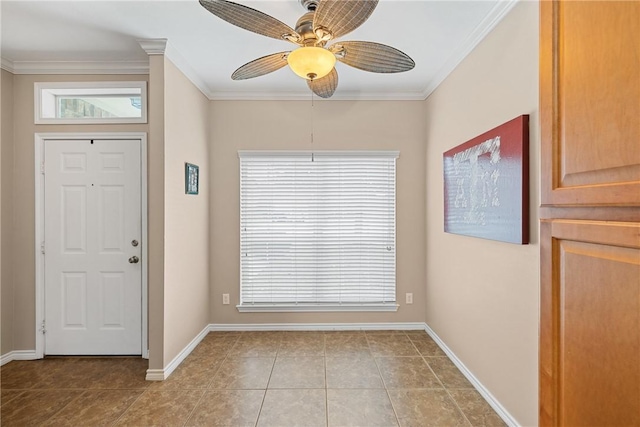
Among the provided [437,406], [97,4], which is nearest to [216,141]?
[97,4]

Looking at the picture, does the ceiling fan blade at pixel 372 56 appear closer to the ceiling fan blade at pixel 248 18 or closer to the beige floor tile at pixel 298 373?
the ceiling fan blade at pixel 248 18

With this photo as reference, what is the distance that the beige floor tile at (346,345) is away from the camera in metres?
3.02

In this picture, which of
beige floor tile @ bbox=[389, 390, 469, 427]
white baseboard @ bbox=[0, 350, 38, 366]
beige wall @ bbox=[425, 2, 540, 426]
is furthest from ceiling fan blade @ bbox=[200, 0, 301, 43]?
white baseboard @ bbox=[0, 350, 38, 366]

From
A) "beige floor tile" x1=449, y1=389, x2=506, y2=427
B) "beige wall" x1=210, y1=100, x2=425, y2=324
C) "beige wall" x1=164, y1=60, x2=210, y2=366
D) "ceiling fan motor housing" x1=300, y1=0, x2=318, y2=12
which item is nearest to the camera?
"ceiling fan motor housing" x1=300, y1=0, x2=318, y2=12

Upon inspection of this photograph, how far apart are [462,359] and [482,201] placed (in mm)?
1418

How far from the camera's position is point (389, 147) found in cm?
362

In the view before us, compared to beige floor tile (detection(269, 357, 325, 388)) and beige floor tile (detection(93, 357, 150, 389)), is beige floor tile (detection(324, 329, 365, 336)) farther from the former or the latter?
beige floor tile (detection(93, 357, 150, 389))

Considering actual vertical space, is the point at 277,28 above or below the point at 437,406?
above

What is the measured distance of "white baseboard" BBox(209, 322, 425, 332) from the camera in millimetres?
3619

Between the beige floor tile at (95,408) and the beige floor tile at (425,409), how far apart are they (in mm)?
1981

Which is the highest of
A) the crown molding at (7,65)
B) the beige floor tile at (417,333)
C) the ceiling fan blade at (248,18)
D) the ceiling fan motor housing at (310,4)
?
the crown molding at (7,65)

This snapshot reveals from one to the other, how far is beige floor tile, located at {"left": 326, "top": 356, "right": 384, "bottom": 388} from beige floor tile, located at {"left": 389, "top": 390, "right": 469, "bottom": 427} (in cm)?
21

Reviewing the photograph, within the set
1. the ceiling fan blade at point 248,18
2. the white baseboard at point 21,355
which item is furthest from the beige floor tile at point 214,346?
the ceiling fan blade at point 248,18

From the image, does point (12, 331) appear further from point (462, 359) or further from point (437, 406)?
point (462, 359)
